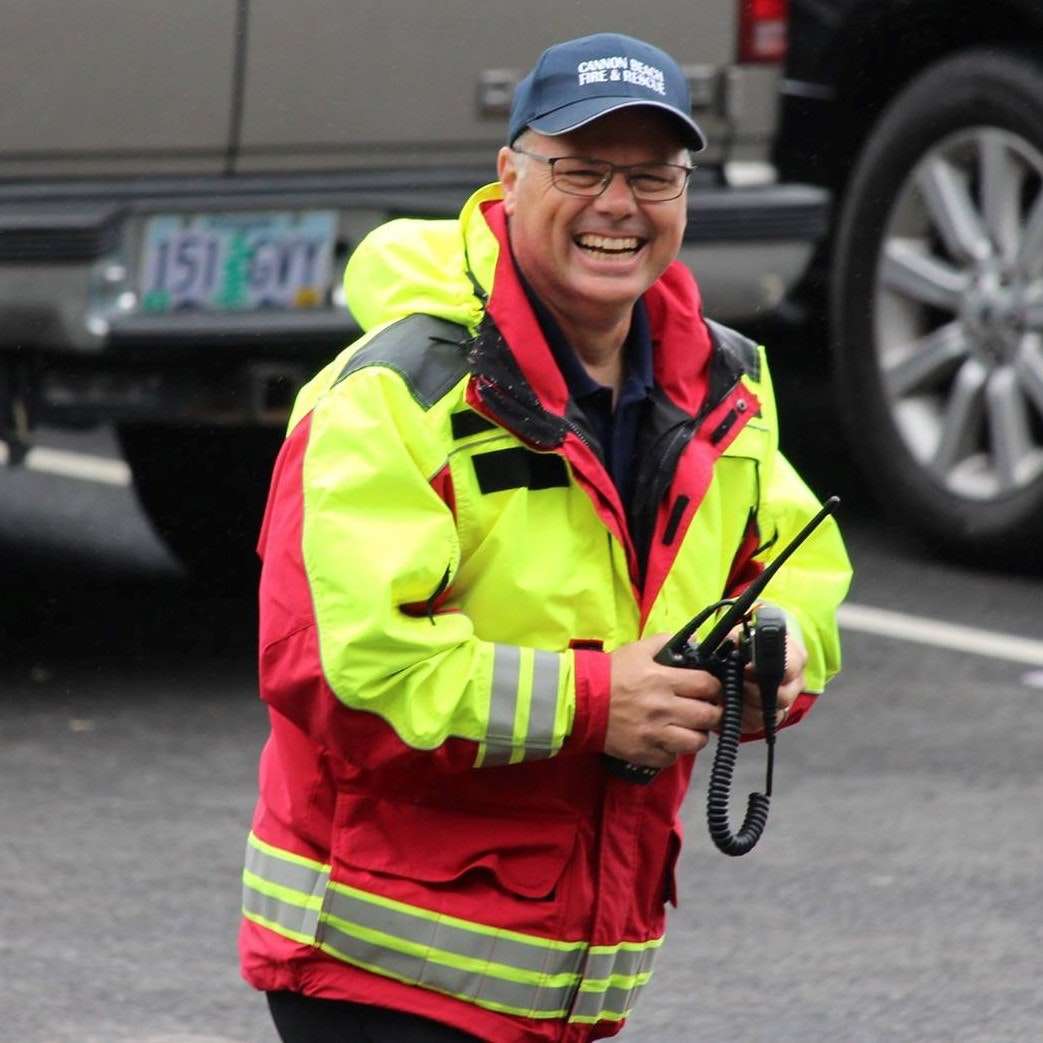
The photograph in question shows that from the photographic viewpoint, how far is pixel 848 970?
4.64 m

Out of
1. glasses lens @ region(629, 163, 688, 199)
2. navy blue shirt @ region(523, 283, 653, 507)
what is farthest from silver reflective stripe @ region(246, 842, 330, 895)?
glasses lens @ region(629, 163, 688, 199)

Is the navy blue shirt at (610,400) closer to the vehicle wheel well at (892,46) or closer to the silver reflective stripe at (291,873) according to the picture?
the silver reflective stripe at (291,873)

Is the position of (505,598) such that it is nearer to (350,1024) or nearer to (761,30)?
(350,1024)

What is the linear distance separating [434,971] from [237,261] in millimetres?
3141

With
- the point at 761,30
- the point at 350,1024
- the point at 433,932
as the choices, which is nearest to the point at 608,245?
the point at 433,932

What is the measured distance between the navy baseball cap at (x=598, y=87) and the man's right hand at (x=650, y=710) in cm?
52

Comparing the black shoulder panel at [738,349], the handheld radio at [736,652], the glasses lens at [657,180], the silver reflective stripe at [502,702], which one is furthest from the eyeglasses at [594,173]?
the silver reflective stripe at [502,702]

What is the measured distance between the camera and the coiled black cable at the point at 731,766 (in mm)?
2877

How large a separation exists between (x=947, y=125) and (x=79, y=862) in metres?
3.15

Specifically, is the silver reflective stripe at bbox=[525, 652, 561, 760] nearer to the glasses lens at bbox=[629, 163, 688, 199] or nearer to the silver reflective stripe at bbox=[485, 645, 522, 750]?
the silver reflective stripe at bbox=[485, 645, 522, 750]

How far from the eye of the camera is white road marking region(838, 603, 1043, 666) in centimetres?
658

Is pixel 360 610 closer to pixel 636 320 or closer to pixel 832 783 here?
pixel 636 320

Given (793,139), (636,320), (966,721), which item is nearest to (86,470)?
(793,139)

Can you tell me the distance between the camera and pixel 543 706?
2791 mm
